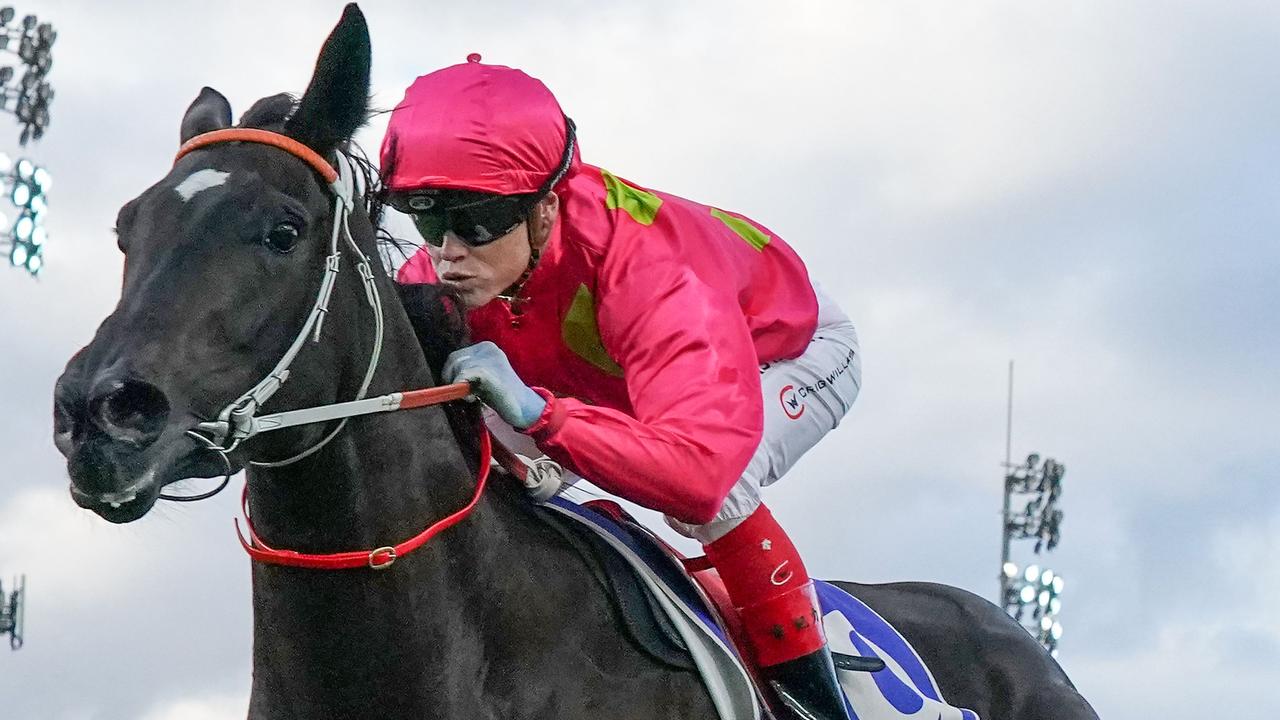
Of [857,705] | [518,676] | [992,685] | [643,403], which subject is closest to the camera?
[518,676]

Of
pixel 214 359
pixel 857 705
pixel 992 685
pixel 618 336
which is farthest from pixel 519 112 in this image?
pixel 992 685

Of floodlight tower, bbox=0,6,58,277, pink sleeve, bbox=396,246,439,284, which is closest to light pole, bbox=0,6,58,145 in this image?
floodlight tower, bbox=0,6,58,277

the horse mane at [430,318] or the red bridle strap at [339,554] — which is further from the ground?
the horse mane at [430,318]

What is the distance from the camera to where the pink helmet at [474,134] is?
433 centimetres

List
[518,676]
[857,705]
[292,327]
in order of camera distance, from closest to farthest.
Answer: [292,327]
[518,676]
[857,705]

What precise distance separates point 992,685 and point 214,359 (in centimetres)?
302

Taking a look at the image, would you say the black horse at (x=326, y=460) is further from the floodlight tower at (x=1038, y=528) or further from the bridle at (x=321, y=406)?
the floodlight tower at (x=1038, y=528)

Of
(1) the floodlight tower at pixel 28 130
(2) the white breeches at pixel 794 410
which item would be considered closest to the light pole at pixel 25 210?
(1) the floodlight tower at pixel 28 130

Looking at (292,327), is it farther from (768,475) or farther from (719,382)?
(768,475)

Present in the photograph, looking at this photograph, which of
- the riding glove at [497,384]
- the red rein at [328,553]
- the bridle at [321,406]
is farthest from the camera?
the riding glove at [497,384]

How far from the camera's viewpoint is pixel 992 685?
220 inches

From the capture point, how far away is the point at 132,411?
3.28m

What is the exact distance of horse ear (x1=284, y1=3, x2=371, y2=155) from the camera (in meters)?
3.80

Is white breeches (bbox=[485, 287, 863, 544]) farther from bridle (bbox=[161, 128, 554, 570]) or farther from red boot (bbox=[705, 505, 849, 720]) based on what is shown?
bridle (bbox=[161, 128, 554, 570])
